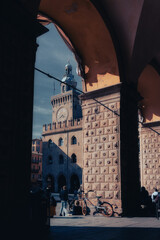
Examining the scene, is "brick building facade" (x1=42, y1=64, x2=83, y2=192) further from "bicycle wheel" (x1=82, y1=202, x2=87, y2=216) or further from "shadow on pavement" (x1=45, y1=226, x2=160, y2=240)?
"shadow on pavement" (x1=45, y1=226, x2=160, y2=240)

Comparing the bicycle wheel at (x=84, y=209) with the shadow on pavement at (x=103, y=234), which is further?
the bicycle wheel at (x=84, y=209)

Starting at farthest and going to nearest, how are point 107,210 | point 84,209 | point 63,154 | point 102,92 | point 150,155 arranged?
point 63,154, point 150,155, point 102,92, point 84,209, point 107,210

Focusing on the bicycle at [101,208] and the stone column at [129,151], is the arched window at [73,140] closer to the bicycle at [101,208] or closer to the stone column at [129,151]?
the stone column at [129,151]

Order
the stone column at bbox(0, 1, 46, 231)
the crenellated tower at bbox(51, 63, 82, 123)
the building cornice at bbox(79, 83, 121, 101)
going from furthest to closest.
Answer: the crenellated tower at bbox(51, 63, 82, 123) → the building cornice at bbox(79, 83, 121, 101) → the stone column at bbox(0, 1, 46, 231)

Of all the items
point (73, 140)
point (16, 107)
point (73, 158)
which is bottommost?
point (16, 107)

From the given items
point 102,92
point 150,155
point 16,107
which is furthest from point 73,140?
point 16,107

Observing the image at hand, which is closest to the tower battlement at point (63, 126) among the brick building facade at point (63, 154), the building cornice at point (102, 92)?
the brick building facade at point (63, 154)

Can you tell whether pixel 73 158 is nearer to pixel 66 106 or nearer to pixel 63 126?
pixel 63 126

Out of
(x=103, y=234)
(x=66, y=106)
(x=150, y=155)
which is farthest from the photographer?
(x=66, y=106)

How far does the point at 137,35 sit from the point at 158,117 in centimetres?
552

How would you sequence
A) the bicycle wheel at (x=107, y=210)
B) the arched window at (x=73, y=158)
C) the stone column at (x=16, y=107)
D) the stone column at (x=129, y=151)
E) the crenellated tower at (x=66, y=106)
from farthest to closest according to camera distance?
the crenellated tower at (x=66, y=106) < the arched window at (x=73, y=158) < the stone column at (x=129, y=151) < the bicycle wheel at (x=107, y=210) < the stone column at (x=16, y=107)

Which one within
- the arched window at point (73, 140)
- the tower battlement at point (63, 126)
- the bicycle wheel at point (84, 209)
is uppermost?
the tower battlement at point (63, 126)

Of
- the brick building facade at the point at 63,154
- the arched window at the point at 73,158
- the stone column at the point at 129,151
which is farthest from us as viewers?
the arched window at the point at 73,158

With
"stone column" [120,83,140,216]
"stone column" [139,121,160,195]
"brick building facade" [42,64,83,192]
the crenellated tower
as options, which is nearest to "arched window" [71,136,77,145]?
"brick building facade" [42,64,83,192]
